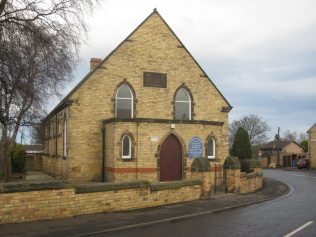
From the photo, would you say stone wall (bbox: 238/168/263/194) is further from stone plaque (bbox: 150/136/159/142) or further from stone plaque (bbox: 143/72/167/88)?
stone plaque (bbox: 143/72/167/88)

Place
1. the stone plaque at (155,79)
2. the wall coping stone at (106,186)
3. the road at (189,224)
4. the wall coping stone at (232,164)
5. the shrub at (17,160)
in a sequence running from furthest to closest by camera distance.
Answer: the shrub at (17,160) → the stone plaque at (155,79) → the wall coping stone at (232,164) → the wall coping stone at (106,186) → the road at (189,224)

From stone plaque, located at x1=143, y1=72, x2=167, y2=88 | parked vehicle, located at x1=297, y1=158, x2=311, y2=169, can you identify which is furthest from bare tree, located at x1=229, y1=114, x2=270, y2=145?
stone plaque, located at x1=143, y1=72, x2=167, y2=88

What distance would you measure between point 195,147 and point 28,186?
463 inches

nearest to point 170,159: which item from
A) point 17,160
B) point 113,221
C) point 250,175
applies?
point 250,175

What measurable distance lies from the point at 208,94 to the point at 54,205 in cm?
1489

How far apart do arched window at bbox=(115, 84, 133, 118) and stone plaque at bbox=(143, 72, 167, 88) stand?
1124 millimetres

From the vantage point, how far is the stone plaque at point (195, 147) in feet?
72.0

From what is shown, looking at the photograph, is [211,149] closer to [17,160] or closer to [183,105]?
[183,105]

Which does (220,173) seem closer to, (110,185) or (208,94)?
(208,94)

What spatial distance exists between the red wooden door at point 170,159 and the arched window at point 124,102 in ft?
9.79

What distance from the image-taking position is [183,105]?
24703mm

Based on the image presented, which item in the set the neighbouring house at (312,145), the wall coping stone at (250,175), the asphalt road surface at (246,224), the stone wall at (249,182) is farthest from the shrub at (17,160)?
the neighbouring house at (312,145)

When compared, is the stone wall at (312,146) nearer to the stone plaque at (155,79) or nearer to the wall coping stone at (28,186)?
the stone plaque at (155,79)

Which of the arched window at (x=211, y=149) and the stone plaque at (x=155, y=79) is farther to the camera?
the stone plaque at (x=155, y=79)
